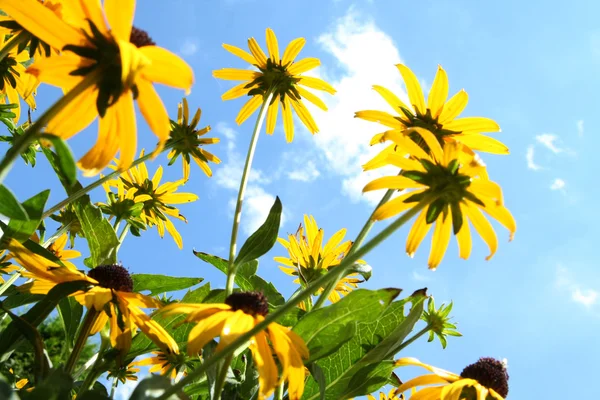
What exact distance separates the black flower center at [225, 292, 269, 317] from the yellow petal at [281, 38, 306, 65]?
1.16 m

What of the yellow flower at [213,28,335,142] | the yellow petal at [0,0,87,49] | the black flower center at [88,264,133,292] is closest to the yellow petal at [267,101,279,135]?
the yellow flower at [213,28,335,142]

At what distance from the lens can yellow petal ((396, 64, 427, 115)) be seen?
158 cm

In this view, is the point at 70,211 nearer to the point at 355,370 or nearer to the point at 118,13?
the point at 355,370

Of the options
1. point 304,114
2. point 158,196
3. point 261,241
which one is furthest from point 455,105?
point 158,196

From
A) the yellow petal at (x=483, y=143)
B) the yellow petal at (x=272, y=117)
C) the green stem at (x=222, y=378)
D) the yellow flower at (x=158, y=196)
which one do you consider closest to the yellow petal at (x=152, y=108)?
the green stem at (x=222, y=378)

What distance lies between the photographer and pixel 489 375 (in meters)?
1.59

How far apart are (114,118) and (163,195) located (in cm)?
185

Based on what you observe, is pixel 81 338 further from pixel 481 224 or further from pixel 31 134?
pixel 481 224

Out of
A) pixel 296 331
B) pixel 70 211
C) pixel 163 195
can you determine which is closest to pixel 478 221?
pixel 296 331

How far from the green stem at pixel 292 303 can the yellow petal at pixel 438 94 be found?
675mm

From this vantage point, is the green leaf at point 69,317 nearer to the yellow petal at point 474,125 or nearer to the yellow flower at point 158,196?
the yellow petal at point 474,125

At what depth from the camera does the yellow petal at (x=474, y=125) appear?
148cm

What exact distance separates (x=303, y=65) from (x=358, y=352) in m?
1.10

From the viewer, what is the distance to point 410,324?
1.29 metres
